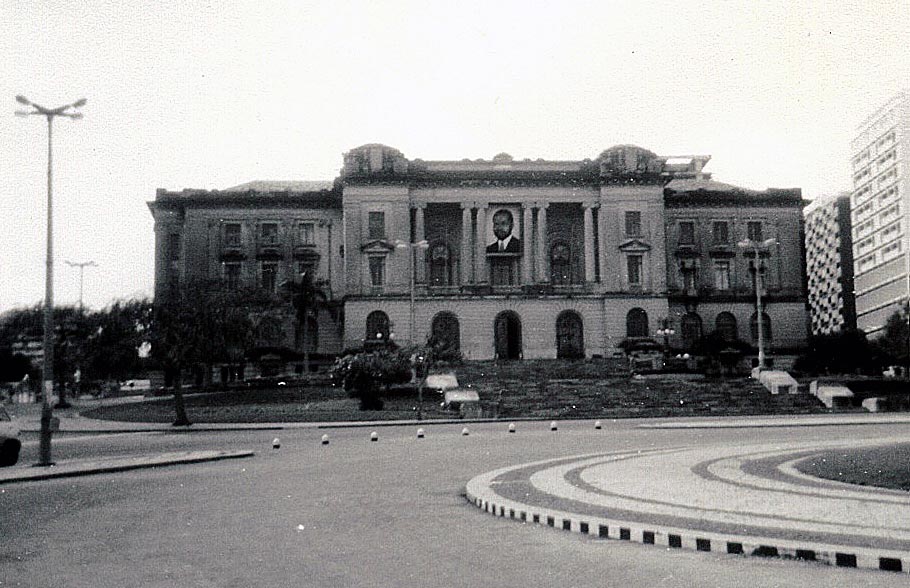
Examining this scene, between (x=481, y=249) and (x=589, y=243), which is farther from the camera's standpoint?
(x=589, y=243)

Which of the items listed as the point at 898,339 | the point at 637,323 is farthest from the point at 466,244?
the point at 898,339

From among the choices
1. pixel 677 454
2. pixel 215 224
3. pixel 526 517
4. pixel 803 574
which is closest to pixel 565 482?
pixel 526 517

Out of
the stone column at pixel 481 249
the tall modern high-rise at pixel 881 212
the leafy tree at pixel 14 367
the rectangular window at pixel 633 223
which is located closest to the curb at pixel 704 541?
the stone column at pixel 481 249

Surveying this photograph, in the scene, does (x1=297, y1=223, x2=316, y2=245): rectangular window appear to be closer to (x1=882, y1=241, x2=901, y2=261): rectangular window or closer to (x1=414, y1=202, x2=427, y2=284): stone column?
(x1=414, y1=202, x2=427, y2=284): stone column

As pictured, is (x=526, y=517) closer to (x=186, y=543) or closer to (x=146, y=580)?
(x=186, y=543)

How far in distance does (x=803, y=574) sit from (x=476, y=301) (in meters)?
80.1

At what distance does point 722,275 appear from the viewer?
9994 centimetres

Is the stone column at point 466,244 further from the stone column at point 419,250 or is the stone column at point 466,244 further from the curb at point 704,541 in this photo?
the curb at point 704,541

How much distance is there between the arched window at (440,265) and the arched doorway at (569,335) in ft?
33.5

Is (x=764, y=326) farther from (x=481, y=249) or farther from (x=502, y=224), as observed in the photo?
(x=481, y=249)

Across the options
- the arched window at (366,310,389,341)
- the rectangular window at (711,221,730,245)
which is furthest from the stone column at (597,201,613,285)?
the arched window at (366,310,389,341)

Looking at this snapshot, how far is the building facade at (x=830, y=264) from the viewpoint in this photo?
13538cm

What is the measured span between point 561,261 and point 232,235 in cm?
2873

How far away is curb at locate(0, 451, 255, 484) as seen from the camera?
24.5 meters
